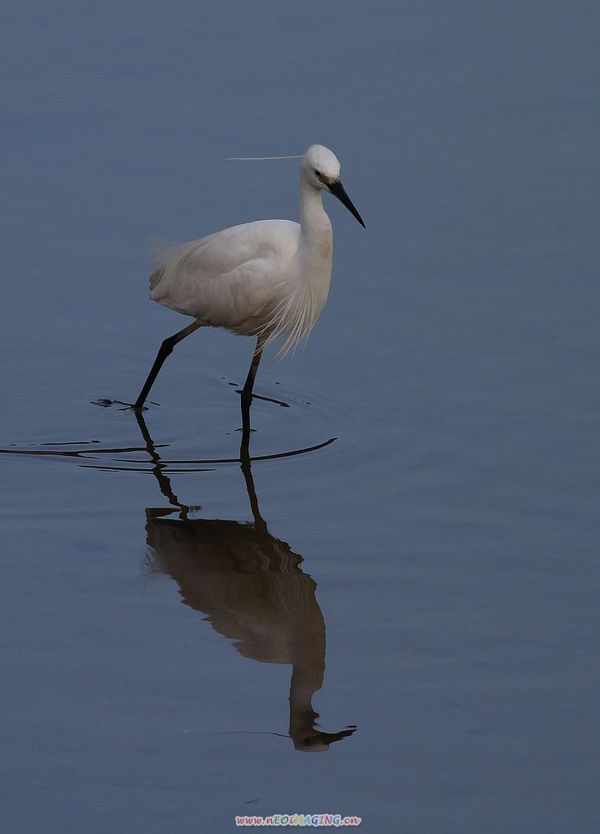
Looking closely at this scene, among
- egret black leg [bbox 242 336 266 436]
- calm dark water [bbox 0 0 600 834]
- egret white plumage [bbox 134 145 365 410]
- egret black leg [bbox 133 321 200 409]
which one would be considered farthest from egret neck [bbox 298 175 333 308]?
egret black leg [bbox 133 321 200 409]

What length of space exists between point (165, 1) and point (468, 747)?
357 inches

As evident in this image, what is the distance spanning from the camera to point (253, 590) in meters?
5.49

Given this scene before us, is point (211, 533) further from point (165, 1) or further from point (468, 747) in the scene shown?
point (165, 1)

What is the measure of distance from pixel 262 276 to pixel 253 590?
2.05 metres

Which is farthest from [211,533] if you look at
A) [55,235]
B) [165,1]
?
[165,1]

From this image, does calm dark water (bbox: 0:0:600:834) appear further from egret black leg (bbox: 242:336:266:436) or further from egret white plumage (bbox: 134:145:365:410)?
egret white plumage (bbox: 134:145:365:410)

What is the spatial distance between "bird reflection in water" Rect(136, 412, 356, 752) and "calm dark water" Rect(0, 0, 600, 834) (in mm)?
17

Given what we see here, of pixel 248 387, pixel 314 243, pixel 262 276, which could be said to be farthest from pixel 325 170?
pixel 248 387

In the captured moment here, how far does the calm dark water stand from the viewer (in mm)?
4387

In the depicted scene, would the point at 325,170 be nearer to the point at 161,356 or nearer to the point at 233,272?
the point at 233,272

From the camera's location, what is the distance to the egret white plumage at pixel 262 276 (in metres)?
6.85

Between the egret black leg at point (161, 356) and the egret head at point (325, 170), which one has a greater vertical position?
the egret head at point (325, 170)

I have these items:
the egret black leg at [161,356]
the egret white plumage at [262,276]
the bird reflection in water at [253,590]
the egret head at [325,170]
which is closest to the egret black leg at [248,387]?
the egret white plumage at [262,276]

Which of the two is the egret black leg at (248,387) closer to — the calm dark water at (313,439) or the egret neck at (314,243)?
the calm dark water at (313,439)
